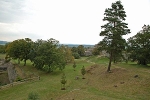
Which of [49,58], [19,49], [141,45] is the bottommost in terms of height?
[49,58]

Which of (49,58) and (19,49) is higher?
(19,49)

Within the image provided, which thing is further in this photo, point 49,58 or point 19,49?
point 19,49

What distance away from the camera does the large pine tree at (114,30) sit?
94.9 ft

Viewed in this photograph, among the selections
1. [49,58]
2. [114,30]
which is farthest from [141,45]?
[49,58]

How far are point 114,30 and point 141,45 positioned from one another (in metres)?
11.8

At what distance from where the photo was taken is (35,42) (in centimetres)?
5056

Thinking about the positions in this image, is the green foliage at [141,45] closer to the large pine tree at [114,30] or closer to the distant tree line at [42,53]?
the large pine tree at [114,30]

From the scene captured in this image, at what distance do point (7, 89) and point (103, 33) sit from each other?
22060 mm

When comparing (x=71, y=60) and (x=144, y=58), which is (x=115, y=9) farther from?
(x=71, y=60)

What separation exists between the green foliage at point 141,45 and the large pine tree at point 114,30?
7.82 m

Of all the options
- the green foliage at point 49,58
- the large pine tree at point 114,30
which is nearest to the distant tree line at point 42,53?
the green foliage at point 49,58

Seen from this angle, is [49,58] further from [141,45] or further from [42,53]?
[141,45]

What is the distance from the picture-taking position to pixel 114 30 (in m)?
28.8

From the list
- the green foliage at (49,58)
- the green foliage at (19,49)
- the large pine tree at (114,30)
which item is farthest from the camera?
the green foliage at (19,49)
